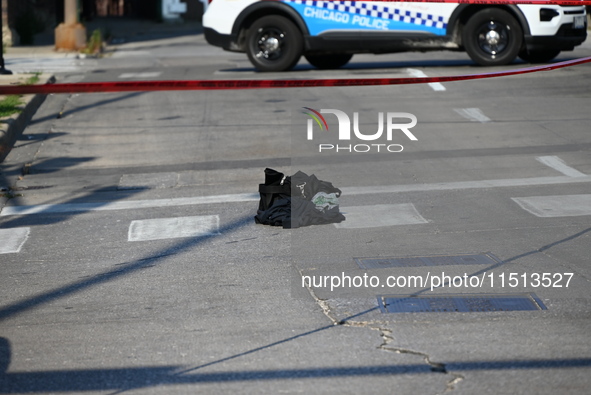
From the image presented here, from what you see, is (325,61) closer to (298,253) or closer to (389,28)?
(389,28)

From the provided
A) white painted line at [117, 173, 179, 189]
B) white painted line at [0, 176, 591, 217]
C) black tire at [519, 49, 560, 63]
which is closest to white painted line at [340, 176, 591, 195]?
white painted line at [0, 176, 591, 217]

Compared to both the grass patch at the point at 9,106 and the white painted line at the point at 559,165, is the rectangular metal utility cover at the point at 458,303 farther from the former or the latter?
the grass patch at the point at 9,106

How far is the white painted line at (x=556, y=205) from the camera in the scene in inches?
303


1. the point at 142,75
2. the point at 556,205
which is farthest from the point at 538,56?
the point at 556,205

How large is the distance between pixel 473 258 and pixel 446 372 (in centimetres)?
219

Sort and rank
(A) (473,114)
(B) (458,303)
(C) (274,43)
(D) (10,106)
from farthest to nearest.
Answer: (C) (274,43), (D) (10,106), (A) (473,114), (B) (458,303)

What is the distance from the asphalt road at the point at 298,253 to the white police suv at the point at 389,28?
1.90 metres

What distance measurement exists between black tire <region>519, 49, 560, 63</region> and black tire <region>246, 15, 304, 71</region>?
3.90 m

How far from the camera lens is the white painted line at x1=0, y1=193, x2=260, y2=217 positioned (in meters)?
8.55

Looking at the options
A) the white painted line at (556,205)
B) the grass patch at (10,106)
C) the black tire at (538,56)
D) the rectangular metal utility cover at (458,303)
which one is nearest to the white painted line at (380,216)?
the white painted line at (556,205)

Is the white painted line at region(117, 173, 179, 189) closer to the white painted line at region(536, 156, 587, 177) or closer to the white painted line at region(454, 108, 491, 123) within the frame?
the white painted line at region(536, 156, 587, 177)

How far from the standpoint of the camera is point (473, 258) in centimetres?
634

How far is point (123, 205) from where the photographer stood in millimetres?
8695

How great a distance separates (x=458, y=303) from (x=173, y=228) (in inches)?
120
